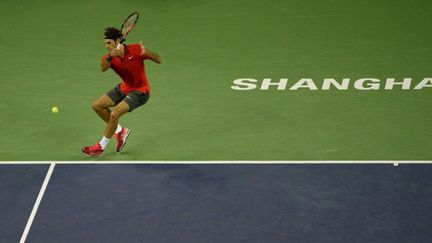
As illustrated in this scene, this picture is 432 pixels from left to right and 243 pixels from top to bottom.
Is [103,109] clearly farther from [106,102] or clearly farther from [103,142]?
[103,142]

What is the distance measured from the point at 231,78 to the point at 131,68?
2.78 m

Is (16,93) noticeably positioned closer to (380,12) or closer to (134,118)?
(134,118)

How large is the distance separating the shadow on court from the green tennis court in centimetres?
→ 49

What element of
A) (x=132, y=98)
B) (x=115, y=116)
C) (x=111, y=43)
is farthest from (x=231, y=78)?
(x=111, y=43)

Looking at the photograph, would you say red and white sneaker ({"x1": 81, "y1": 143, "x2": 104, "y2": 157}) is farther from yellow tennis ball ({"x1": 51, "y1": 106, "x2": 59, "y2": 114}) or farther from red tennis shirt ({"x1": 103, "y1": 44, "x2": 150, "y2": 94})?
yellow tennis ball ({"x1": 51, "y1": 106, "x2": 59, "y2": 114})

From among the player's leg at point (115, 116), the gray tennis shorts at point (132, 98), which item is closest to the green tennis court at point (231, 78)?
the player's leg at point (115, 116)

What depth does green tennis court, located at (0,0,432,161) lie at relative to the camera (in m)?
11.7

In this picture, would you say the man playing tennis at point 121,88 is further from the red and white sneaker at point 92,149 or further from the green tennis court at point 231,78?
the green tennis court at point 231,78

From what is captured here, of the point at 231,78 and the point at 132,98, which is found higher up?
the point at 231,78

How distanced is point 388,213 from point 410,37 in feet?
18.8

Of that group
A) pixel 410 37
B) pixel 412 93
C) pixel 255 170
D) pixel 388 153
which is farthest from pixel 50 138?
pixel 410 37

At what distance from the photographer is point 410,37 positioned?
1474cm

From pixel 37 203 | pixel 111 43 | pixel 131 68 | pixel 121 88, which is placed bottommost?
pixel 37 203

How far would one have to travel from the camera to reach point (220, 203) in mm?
10078
